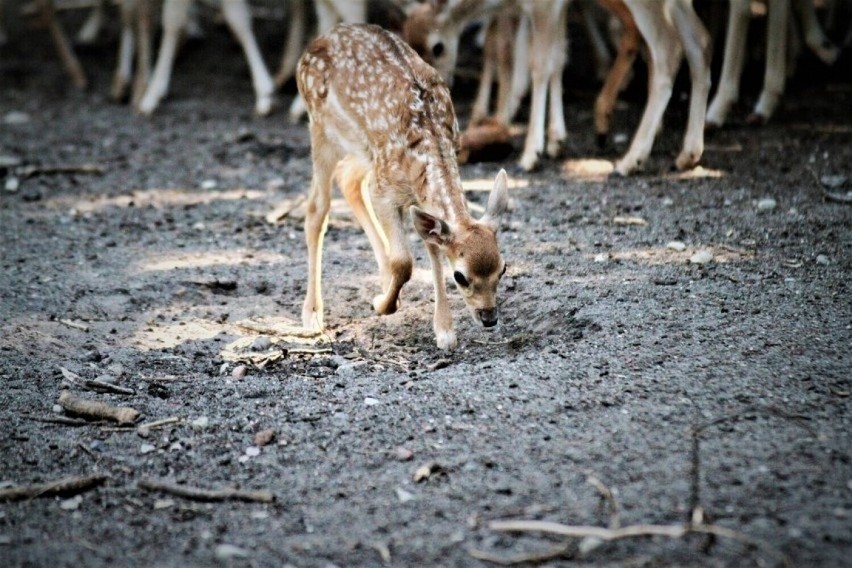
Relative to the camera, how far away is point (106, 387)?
527 cm

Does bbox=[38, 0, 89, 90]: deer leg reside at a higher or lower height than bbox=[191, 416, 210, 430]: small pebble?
lower

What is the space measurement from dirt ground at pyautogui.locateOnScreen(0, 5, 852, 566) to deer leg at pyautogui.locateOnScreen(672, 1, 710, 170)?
0.64 feet

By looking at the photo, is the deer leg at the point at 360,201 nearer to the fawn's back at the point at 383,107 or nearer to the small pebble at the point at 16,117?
the fawn's back at the point at 383,107

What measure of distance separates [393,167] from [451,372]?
1.18 m

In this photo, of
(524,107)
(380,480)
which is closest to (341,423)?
(380,480)

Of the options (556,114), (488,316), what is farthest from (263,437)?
(556,114)

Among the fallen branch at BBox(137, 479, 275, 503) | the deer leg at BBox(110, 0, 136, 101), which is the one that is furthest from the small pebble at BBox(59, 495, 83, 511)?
the deer leg at BBox(110, 0, 136, 101)

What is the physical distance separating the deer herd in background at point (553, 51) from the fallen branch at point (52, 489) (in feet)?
17.2

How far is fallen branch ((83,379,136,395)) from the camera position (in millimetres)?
5246

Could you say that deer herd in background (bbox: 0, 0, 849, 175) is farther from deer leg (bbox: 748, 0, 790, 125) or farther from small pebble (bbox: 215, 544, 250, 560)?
small pebble (bbox: 215, 544, 250, 560)

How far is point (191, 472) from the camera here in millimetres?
4566

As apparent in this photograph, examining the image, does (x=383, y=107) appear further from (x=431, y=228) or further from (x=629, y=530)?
(x=629, y=530)

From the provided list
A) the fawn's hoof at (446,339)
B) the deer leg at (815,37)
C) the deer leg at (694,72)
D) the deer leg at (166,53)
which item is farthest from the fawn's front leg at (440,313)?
the deer leg at (166,53)

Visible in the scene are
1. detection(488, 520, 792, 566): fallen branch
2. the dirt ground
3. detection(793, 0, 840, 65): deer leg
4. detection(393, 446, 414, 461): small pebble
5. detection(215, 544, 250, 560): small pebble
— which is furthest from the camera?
detection(793, 0, 840, 65): deer leg
